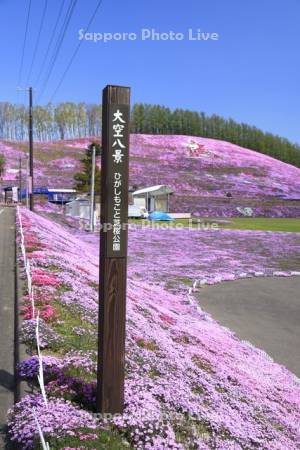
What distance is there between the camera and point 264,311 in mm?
20344

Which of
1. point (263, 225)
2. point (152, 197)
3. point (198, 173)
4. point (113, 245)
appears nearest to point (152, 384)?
point (113, 245)

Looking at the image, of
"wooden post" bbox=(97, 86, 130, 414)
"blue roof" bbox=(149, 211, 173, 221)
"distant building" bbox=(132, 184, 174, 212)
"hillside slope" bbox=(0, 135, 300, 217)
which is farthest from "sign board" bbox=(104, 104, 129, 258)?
"hillside slope" bbox=(0, 135, 300, 217)

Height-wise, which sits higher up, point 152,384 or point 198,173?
point 198,173

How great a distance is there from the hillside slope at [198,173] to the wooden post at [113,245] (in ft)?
246

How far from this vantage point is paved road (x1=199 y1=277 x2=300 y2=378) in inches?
604

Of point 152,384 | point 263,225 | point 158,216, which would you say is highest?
point 158,216

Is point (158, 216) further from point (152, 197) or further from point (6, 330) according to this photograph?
point (6, 330)

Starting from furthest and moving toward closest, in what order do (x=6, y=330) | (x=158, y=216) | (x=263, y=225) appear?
(x=158, y=216)
(x=263, y=225)
(x=6, y=330)

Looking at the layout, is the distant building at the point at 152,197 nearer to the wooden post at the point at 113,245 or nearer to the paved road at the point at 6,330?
the paved road at the point at 6,330

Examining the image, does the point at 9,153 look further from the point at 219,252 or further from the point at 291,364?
the point at 291,364

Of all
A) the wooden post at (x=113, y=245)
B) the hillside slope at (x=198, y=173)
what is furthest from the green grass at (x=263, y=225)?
the wooden post at (x=113, y=245)

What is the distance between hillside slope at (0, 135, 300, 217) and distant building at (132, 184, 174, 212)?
5328 mm

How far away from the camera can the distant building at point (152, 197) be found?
72869 mm

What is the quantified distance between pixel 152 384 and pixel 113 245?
2.44m
